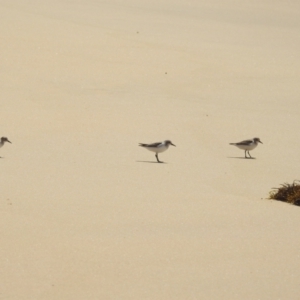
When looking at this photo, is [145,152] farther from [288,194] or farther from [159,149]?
[288,194]

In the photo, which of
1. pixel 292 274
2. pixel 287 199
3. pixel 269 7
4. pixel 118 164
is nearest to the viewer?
pixel 292 274

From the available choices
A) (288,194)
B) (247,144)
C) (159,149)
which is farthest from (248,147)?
(288,194)

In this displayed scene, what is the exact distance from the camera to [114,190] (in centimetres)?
1022

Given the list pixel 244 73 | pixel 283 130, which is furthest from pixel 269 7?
pixel 283 130

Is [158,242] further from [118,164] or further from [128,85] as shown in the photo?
[128,85]

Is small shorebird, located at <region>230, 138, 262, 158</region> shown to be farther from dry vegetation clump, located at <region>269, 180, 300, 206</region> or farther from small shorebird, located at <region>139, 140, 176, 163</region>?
dry vegetation clump, located at <region>269, 180, 300, 206</region>

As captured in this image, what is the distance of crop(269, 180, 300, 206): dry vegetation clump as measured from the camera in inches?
395

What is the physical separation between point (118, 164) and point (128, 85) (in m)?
5.38

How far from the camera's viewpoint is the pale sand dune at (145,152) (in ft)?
24.4

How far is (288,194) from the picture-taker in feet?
33.4

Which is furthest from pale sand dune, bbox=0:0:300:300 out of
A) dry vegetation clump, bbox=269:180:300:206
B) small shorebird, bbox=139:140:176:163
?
dry vegetation clump, bbox=269:180:300:206

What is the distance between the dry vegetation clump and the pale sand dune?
0.98 feet

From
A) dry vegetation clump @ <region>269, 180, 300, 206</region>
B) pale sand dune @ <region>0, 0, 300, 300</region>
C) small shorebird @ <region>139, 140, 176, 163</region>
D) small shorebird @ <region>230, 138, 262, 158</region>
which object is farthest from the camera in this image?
small shorebird @ <region>230, 138, 262, 158</region>

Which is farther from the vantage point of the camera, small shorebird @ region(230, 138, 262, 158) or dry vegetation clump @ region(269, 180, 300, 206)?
small shorebird @ region(230, 138, 262, 158)
